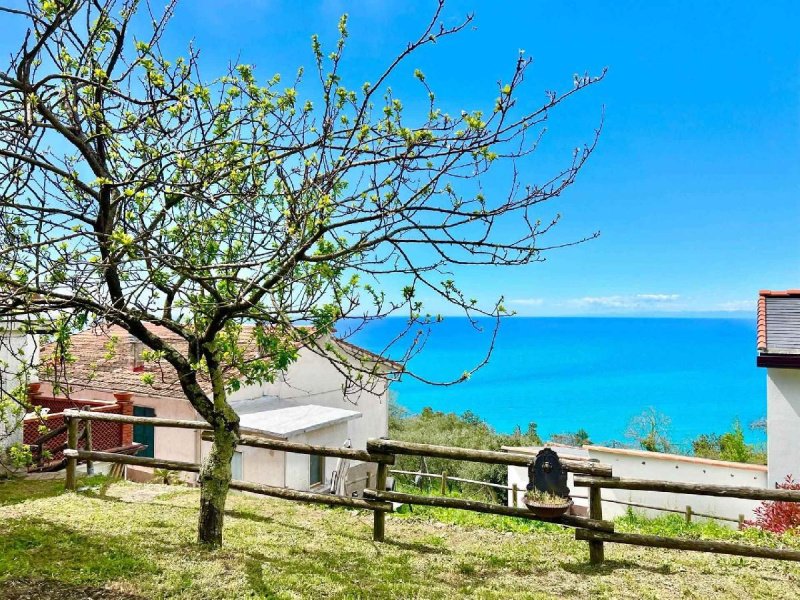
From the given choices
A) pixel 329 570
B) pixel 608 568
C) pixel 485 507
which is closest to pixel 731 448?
pixel 608 568

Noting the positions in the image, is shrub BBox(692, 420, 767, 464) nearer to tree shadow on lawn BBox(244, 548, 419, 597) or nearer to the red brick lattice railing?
tree shadow on lawn BBox(244, 548, 419, 597)

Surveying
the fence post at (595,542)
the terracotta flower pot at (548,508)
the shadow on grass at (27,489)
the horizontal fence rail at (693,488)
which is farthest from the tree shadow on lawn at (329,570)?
the shadow on grass at (27,489)

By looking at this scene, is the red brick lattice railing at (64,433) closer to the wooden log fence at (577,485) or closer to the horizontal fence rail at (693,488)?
the wooden log fence at (577,485)

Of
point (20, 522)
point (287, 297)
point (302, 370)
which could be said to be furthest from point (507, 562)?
point (302, 370)

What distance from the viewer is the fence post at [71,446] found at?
859 cm

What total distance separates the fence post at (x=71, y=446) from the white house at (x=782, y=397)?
12.4 m

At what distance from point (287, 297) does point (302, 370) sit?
1246 cm

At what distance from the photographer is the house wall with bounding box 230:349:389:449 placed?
15.8 metres

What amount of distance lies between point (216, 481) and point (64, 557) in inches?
65.3

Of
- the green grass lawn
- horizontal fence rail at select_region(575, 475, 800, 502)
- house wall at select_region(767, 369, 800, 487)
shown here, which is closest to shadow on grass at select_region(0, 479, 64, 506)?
the green grass lawn

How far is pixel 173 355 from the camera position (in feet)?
18.5

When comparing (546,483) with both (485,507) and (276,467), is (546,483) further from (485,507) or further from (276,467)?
(276,467)

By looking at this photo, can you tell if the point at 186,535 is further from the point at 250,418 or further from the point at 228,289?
the point at 250,418

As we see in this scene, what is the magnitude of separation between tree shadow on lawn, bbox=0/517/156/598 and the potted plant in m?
3.81
